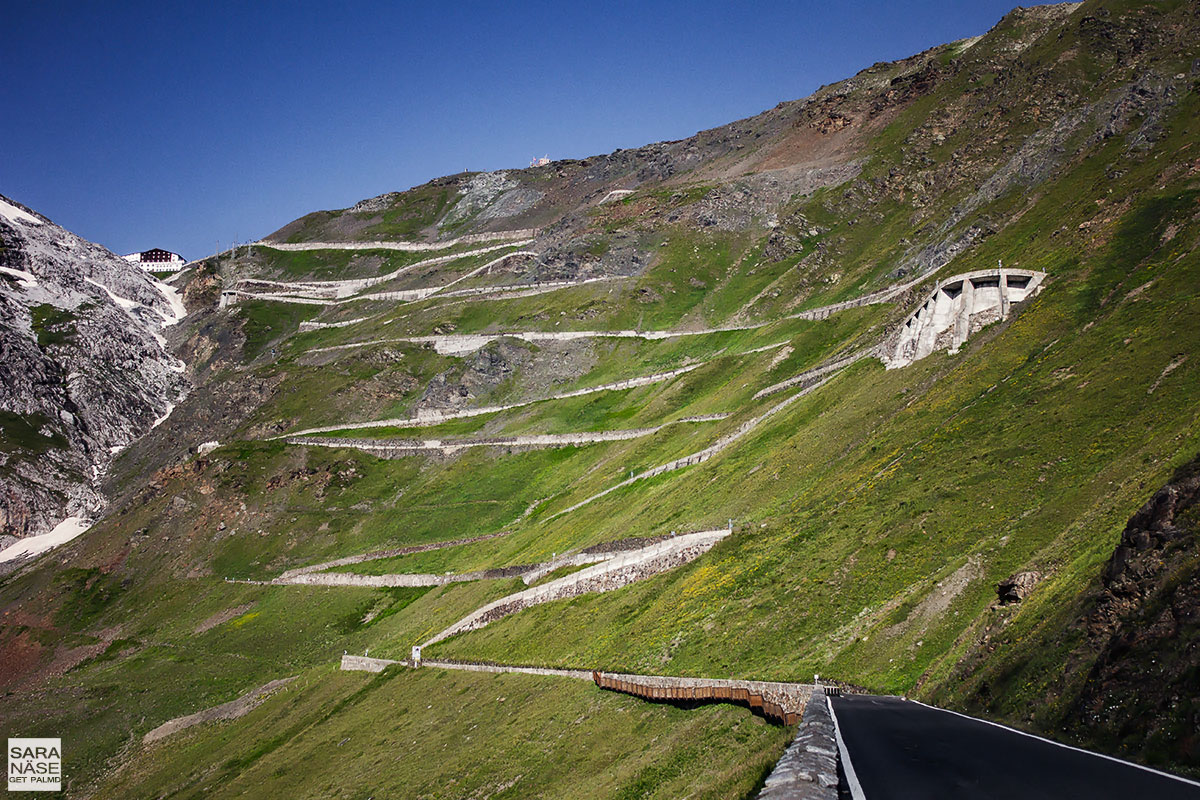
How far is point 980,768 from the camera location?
1165 cm

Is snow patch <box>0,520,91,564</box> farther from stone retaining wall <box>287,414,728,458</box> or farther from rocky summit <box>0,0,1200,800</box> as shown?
stone retaining wall <box>287,414,728,458</box>

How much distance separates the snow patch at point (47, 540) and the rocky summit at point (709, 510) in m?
1.31

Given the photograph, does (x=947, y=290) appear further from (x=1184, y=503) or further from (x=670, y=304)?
(x=670, y=304)

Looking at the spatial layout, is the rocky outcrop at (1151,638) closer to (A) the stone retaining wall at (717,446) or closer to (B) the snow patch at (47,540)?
(A) the stone retaining wall at (717,446)

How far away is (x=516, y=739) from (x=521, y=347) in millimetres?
127447

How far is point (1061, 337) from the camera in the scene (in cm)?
5138

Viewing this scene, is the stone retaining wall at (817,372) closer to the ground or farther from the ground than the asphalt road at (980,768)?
farther from the ground

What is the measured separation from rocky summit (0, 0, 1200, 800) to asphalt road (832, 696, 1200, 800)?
85cm

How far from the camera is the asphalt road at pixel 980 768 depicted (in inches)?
379

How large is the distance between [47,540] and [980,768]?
182 metres

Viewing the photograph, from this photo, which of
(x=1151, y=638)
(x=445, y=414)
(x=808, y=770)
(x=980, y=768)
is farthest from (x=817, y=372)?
(x=808, y=770)

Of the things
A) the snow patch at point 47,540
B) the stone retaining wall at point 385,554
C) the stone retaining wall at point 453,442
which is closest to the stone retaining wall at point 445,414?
the stone retaining wall at point 453,442

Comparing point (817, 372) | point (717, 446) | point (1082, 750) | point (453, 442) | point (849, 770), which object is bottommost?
point (453, 442)

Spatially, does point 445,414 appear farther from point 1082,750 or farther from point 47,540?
point 1082,750
